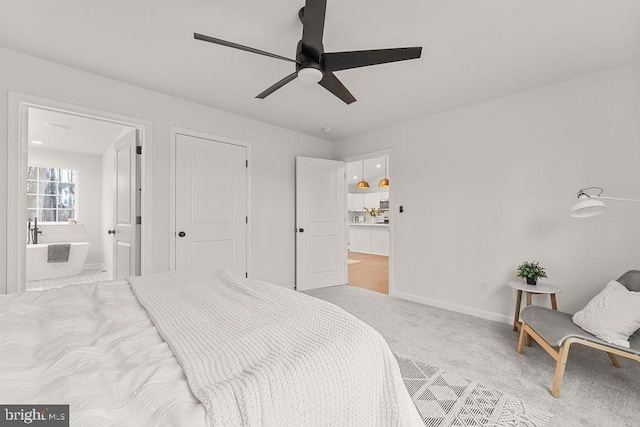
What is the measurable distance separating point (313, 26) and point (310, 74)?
0.30 meters

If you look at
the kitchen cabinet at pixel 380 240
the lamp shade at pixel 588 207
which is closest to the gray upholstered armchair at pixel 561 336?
the lamp shade at pixel 588 207

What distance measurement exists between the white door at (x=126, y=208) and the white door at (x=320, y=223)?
206 cm

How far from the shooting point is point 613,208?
8.21ft

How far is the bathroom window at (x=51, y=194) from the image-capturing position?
551cm

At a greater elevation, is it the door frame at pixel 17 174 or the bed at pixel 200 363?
the door frame at pixel 17 174

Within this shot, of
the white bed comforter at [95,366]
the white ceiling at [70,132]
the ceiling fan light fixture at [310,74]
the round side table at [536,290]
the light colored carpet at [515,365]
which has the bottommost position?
the light colored carpet at [515,365]

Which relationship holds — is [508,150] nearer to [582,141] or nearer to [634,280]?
[582,141]

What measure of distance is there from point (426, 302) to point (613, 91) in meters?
2.80

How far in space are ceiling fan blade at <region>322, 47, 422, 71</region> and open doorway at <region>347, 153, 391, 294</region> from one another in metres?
5.11

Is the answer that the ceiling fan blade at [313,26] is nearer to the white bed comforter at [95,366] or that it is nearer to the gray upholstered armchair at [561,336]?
the white bed comforter at [95,366]

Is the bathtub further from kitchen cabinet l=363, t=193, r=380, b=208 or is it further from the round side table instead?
kitchen cabinet l=363, t=193, r=380, b=208

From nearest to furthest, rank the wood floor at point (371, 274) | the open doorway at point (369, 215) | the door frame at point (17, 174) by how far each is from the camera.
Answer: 1. the door frame at point (17, 174)
2. the wood floor at point (371, 274)
3. the open doorway at point (369, 215)

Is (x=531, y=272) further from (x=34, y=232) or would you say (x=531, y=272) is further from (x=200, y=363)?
(x=34, y=232)

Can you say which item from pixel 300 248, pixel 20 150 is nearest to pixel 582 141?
pixel 300 248
